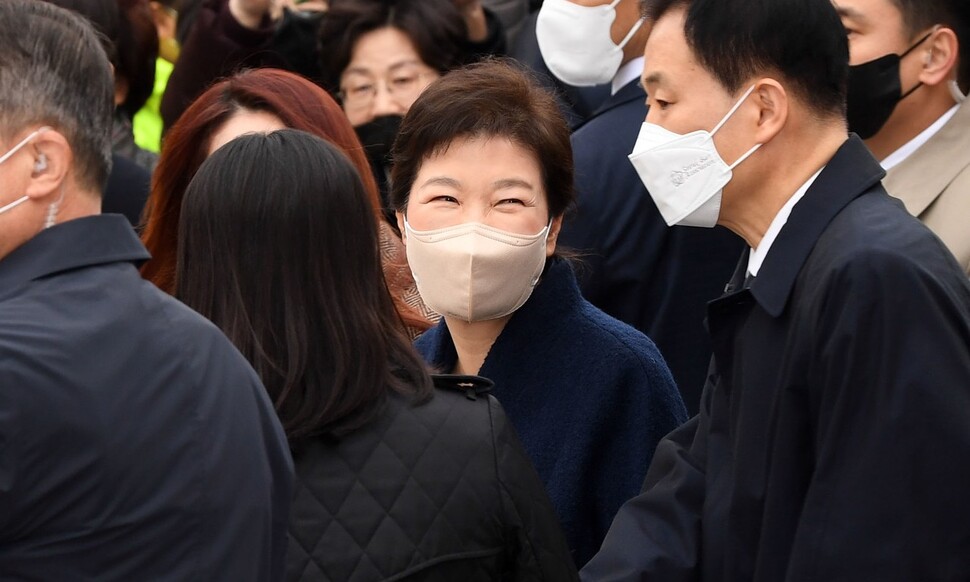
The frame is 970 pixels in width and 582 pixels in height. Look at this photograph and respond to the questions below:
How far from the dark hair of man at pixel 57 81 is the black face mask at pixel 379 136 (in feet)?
9.42

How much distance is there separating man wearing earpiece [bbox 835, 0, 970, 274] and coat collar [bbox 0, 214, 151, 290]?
2481 millimetres

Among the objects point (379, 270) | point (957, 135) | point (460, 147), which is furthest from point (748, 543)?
point (957, 135)

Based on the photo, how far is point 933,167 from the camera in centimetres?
404

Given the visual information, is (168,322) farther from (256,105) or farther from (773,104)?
(256,105)

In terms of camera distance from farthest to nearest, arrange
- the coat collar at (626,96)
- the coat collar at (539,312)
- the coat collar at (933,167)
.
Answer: the coat collar at (626,96) < the coat collar at (933,167) < the coat collar at (539,312)

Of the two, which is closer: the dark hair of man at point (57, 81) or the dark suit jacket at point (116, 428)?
the dark suit jacket at point (116, 428)

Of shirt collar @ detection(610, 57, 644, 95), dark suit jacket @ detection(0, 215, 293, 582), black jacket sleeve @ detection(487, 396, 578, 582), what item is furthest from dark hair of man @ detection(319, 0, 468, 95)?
dark suit jacket @ detection(0, 215, 293, 582)

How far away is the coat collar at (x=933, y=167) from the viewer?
399 centimetres

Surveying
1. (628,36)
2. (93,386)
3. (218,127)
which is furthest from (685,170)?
(628,36)

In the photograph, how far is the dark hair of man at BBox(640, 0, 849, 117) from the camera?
307 centimetres

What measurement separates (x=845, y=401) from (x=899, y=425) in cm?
10

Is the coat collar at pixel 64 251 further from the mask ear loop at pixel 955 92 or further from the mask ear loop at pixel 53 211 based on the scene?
the mask ear loop at pixel 955 92

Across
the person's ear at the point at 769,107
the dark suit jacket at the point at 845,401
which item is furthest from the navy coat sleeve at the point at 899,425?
the person's ear at the point at 769,107

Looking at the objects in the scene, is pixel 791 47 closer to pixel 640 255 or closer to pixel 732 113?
pixel 732 113
